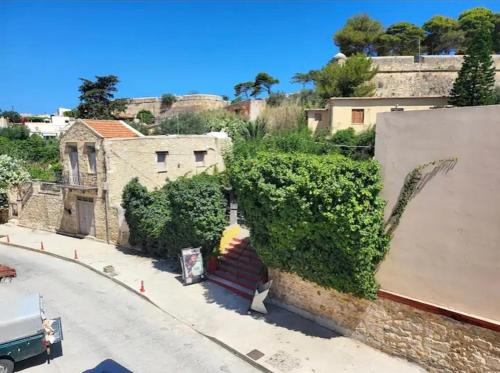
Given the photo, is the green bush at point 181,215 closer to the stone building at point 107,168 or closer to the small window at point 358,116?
the stone building at point 107,168

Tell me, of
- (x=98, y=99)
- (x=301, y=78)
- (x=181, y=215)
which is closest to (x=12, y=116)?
(x=98, y=99)

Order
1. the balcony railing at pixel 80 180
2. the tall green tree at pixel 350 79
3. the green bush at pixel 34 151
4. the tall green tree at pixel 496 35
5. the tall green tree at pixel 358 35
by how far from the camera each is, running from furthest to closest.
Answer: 1. the tall green tree at pixel 358 35
2. the tall green tree at pixel 496 35
3. the green bush at pixel 34 151
4. the tall green tree at pixel 350 79
5. the balcony railing at pixel 80 180

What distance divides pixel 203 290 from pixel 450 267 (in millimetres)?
8996

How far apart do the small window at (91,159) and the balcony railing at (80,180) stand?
1.14 ft

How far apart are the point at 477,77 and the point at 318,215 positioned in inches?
835

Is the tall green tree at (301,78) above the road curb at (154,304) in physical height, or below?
above

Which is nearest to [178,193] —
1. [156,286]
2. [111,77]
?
[156,286]

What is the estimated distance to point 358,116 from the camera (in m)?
27.1

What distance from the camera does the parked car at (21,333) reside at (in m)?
8.59

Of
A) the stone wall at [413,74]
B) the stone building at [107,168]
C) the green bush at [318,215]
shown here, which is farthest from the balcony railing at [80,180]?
the stone wall at [413,74]

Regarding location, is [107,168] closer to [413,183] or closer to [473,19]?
[413,183]

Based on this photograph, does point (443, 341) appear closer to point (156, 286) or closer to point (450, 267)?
point (450, 267)

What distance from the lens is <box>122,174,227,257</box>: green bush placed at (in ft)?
46.9

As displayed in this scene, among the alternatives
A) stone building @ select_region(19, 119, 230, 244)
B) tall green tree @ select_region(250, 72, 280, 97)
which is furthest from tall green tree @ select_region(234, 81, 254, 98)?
stone building @ select_region(19, 119, 230, 244)
